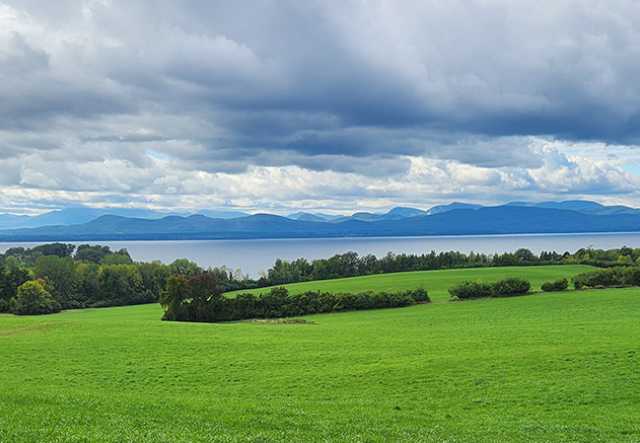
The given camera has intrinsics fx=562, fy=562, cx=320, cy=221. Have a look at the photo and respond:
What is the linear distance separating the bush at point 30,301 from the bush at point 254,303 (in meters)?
34.8

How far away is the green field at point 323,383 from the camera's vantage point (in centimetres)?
1739

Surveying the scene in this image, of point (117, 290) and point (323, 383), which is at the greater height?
point (323, 383)

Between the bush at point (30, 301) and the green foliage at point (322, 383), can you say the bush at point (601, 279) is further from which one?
the bush at point (30, 301)

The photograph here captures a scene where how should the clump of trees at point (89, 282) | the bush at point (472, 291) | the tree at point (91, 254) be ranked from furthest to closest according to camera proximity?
the tree at point (91, 254), the clump of trees at point (89, 282), the bush at point (472, 291)

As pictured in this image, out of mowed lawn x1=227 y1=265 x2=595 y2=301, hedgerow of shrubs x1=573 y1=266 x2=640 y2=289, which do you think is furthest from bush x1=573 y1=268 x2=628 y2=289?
mowed lawn x1=227 y1=265 x2=595 y2=301

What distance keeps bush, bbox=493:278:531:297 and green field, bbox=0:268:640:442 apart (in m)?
24.0

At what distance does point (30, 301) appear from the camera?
94.4 meters

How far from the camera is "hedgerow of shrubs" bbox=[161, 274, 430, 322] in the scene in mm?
71062

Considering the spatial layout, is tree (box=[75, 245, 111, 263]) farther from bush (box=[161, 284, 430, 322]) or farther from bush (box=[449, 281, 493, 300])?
bush (box=[449, 281, 493, 300])

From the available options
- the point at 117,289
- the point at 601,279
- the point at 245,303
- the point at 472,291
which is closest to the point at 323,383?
the point at 245,303

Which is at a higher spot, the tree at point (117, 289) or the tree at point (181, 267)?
the tree at point (181, 267)

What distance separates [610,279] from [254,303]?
48.7 metres

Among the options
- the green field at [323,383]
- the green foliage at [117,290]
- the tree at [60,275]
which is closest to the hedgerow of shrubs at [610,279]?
the green field at [323,383]

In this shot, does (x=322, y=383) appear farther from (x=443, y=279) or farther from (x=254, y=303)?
(x=443, y=279)
